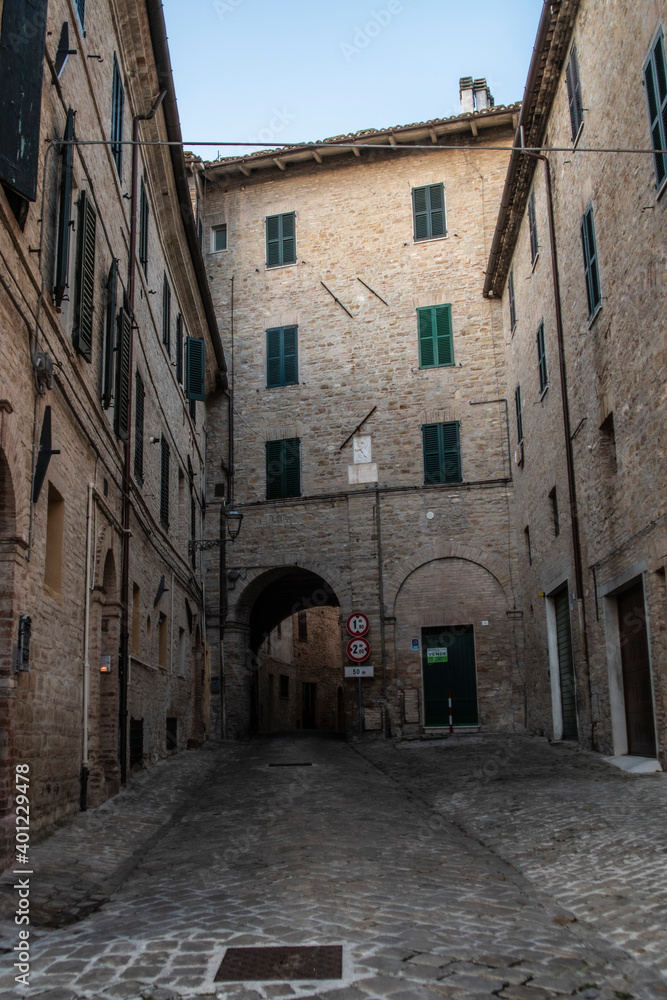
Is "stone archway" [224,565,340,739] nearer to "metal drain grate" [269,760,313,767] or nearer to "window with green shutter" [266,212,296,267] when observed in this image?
"metal drain grate" [269,760,313,767]

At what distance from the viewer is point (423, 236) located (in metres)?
22.6

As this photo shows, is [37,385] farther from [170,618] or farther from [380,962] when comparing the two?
[170,618]

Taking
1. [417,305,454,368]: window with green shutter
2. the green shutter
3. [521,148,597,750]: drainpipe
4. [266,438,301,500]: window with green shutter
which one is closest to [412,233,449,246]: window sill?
[417,305,454,368]: window with green shutter

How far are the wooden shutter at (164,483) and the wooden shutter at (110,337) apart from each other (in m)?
4.73

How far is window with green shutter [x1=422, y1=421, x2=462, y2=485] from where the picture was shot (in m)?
21.0

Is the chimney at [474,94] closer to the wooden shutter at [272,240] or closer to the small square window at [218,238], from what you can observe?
the wooden shutter at [272,240]

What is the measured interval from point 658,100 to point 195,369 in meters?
11.9

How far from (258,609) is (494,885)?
19.8 meters

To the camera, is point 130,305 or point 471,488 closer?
point 130,305

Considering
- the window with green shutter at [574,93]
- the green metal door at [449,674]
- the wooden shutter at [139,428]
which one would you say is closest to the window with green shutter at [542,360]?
the window with green shutter at [574,93]

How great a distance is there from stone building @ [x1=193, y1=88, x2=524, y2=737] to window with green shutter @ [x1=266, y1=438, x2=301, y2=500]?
33 millimetres

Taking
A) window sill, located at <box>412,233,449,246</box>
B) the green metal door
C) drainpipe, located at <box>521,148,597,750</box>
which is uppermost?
window sill, located at <box>412,233,449,246</box>

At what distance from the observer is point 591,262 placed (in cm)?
1252

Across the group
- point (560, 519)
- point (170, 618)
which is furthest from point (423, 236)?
point (170, 618)
